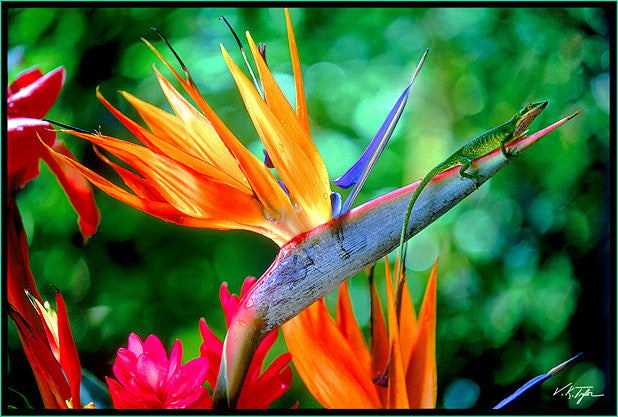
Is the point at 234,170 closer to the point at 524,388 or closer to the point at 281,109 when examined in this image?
the point at 281,109

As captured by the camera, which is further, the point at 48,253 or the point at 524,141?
the point at 48,253

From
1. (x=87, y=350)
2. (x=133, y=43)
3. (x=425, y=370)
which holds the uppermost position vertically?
(x=133, y=43)

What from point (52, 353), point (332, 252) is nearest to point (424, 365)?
point (332, 252)

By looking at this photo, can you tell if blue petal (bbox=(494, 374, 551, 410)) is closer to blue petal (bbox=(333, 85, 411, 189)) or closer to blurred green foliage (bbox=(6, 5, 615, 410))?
blurred green foliage (bbox=(6, 5, 615, 410))

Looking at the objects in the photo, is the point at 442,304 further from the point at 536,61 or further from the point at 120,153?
the point at 120,153

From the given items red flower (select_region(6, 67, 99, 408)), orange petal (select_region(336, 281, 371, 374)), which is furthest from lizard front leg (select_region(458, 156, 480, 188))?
red flower (select_region(6, 67, 99, 408))

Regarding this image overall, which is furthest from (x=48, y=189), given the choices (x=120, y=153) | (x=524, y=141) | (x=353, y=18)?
(x=524, y=141)

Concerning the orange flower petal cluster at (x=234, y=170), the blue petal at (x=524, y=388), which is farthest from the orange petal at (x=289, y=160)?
the blue petal at (x=524, y=388)
